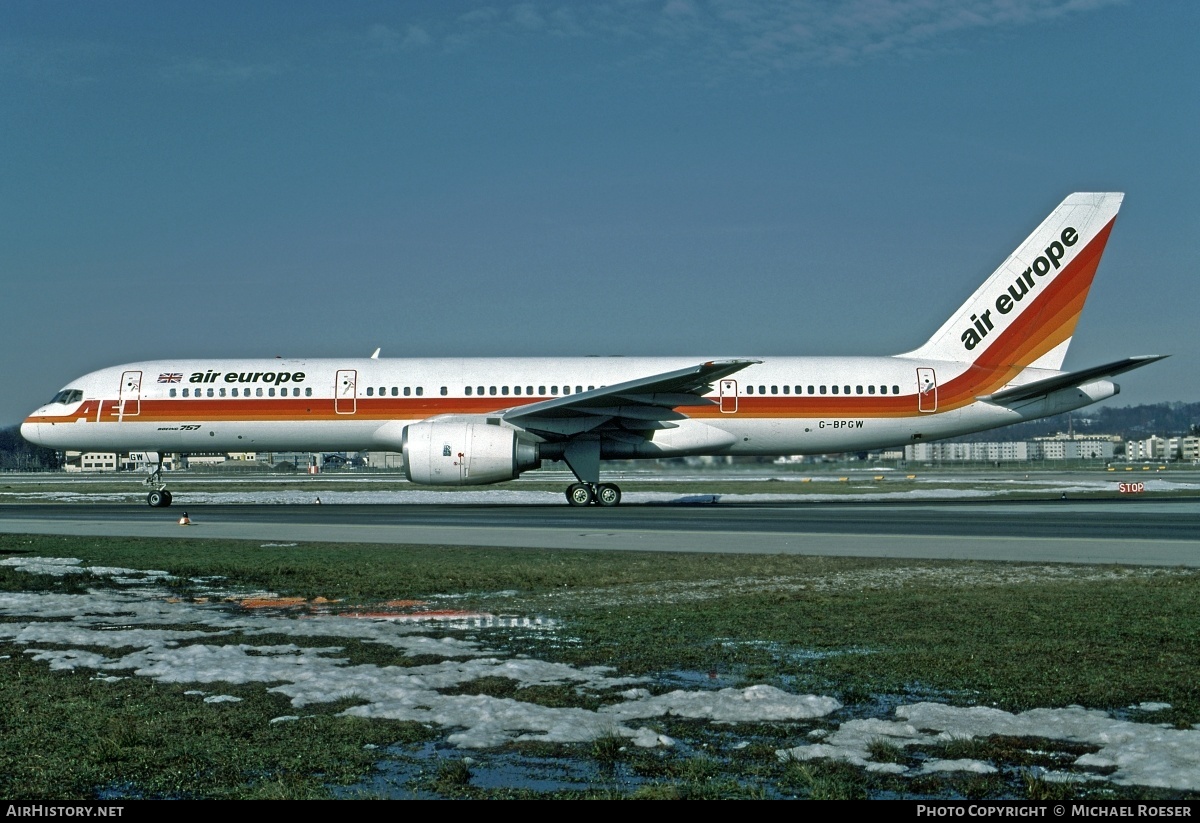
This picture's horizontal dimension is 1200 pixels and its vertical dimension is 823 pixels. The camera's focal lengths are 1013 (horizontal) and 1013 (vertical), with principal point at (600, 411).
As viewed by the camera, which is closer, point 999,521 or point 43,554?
point 43,554

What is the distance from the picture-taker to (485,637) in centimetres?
848

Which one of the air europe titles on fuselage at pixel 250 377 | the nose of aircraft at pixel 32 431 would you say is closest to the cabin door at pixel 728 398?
the air europe titles on fuselage at pixel 250 377

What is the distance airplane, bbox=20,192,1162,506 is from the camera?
91.9 ft

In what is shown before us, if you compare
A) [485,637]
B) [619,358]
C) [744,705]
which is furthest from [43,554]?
[619,358]

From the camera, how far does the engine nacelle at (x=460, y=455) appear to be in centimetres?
2517

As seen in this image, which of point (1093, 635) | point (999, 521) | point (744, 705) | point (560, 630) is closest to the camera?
point (744, 705)

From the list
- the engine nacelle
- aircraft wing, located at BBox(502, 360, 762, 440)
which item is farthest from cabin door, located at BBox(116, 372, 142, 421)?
aircraft wing, located at BBox(502, 360, 762, 440)

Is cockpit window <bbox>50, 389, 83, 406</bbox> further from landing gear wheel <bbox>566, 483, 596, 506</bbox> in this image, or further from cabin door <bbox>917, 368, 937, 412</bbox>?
cabin door <bbox>917, 368, 937, 412</bbox>

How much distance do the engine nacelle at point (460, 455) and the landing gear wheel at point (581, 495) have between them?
225 cm

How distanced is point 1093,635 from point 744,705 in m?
3.79

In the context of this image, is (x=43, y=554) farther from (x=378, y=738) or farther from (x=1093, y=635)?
(x=1093, y=635)

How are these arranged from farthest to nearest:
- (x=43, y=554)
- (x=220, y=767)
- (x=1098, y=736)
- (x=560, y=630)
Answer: (x=43, y=554) → (x=560, y=630) → (x=1098, y=736) → (x=220, y=767)

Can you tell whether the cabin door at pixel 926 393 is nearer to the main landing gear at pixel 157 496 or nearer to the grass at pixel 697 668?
the grass at pixel 697 668

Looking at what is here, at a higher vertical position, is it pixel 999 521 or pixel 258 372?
pixel 258 372
